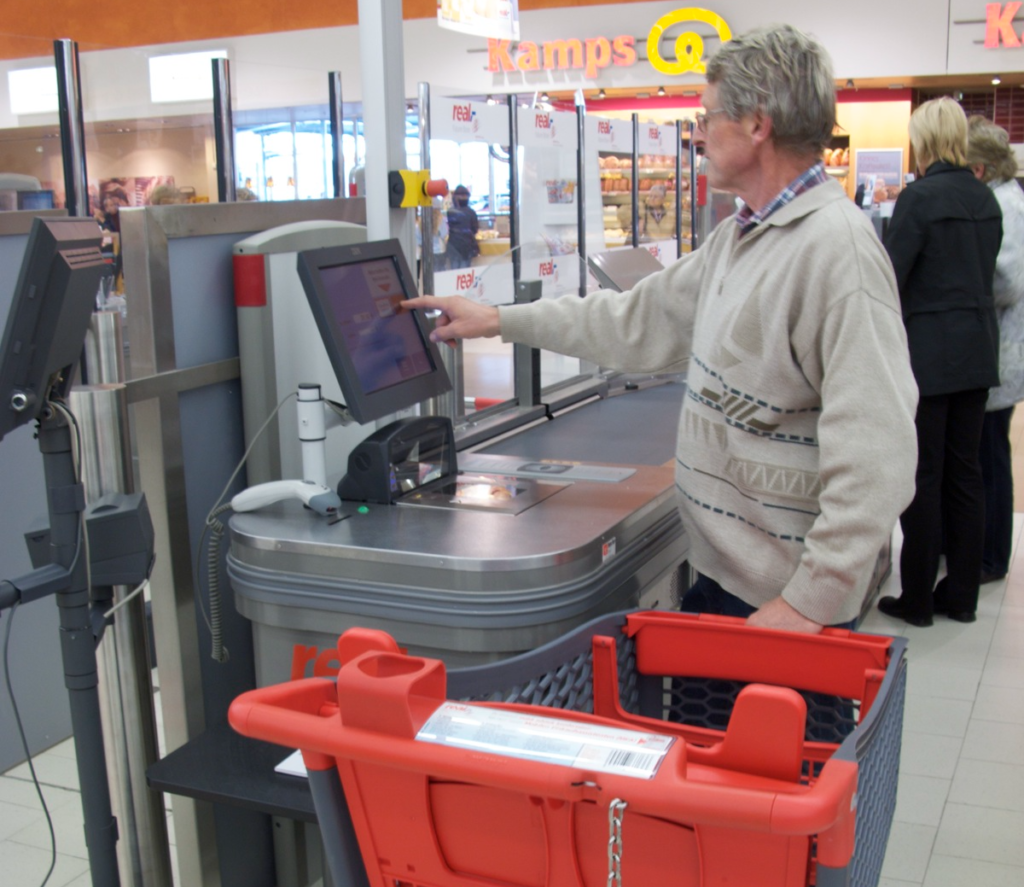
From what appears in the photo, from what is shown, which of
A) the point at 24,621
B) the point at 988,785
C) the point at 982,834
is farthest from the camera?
the point at 24,621

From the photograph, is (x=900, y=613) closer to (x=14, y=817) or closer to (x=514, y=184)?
(x=514, y=184)

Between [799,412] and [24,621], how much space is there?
247cm

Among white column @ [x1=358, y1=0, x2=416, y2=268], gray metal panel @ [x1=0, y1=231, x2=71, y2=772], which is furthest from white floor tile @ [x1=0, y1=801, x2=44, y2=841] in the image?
white column @ [x1=358, y1=0, x2=416, y2=268]

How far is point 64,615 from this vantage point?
1.50 meters

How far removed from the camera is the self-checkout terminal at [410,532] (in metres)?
1.68

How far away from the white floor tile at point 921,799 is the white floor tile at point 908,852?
1.3 inches

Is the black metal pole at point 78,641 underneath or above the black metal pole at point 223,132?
underneath

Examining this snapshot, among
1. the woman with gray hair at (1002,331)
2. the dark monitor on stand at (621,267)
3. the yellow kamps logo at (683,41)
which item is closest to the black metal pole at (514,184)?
the dark monitor on stand at (621,267)

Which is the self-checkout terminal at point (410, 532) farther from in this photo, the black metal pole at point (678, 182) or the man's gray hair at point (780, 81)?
the black metal pole at point (678, 182)

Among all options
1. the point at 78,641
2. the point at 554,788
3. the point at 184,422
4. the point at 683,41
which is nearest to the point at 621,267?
the point at 184,422

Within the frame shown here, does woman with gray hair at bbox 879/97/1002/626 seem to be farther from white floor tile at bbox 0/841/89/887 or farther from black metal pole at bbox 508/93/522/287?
white floor tile at bbox 0/841/89/887

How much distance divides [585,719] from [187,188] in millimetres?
7555

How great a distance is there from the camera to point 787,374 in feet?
5.22

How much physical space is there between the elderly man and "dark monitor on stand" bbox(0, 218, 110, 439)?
0.92 meters
